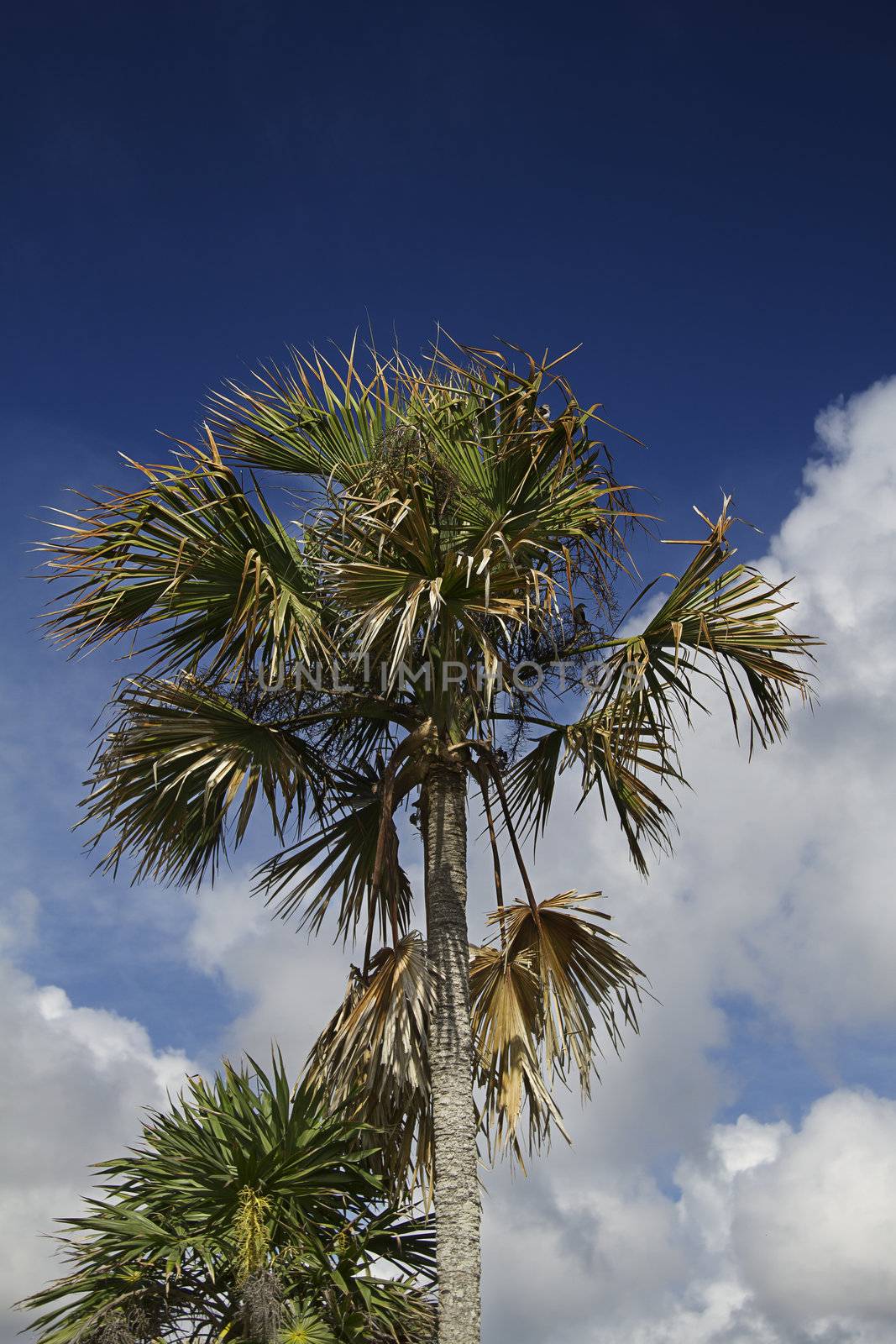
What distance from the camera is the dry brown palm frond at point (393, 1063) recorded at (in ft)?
26.8

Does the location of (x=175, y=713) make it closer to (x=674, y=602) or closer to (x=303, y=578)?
(x=303, y=578)

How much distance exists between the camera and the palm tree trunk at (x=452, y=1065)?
754 cm

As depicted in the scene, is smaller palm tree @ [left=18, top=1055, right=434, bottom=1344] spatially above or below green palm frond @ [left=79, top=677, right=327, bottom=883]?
below

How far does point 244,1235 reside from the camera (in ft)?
24.3

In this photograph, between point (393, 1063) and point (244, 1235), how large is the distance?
1350mm

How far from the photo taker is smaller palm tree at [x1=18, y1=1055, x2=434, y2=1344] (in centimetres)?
734

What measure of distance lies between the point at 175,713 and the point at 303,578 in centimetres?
131

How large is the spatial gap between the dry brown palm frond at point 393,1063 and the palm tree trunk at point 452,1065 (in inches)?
5.2

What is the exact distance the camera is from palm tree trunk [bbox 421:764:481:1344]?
754 centimetres

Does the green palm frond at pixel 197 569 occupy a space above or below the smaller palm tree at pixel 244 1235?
above

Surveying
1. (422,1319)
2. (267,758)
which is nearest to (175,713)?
(267,758)

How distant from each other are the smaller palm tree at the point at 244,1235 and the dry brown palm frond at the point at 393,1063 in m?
0.19

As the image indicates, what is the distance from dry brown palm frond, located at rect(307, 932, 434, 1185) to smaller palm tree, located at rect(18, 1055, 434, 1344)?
0.19 meters

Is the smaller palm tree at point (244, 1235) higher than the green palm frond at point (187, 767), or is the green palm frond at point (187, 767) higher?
the green palm frond at point (187, 767)
